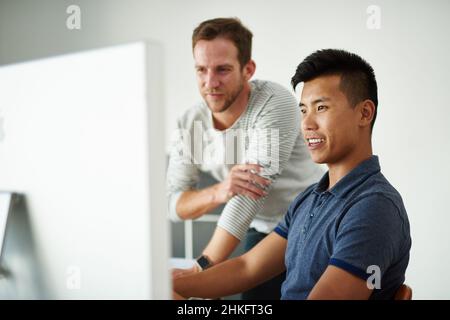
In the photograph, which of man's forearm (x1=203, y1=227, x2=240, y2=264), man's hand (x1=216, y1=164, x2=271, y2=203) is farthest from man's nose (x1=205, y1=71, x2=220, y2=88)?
man's forearm (x1=203, y1=227, x2=240, y2=264)

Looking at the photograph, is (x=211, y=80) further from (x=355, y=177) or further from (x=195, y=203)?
(x=355, y=177)

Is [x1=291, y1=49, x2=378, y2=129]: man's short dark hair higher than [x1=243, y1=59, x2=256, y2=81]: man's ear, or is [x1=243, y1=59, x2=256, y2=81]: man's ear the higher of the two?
[x1=243, y1=59, x2=256, y2=81]: man's ear

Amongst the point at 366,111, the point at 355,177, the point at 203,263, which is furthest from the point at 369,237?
the point at 203,263

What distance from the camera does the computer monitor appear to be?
52 centimetres

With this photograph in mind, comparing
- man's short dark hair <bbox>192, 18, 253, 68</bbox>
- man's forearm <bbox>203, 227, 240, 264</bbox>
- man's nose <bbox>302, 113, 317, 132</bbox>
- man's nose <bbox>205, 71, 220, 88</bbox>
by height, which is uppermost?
man's short dark hair <bbox>192, 18, 253, 68</bbox>

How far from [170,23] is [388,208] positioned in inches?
80.7

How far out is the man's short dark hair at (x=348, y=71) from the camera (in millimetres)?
1128

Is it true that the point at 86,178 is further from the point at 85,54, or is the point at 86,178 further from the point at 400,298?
the point at 400,298

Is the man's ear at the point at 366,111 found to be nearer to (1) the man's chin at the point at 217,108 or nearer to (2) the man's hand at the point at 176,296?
(2) the man's hand at the point at 176,296

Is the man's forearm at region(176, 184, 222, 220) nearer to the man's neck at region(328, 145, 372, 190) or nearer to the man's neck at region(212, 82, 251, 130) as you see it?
the man's neck at region(212, 82, 251, 130)

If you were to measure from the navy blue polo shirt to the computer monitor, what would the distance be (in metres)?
0.48

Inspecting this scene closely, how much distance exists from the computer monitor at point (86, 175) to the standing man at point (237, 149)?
859mm

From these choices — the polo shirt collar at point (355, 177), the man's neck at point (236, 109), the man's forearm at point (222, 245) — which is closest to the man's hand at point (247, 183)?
the man's forearm at point (222, 245)

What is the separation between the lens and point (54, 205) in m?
0.63
